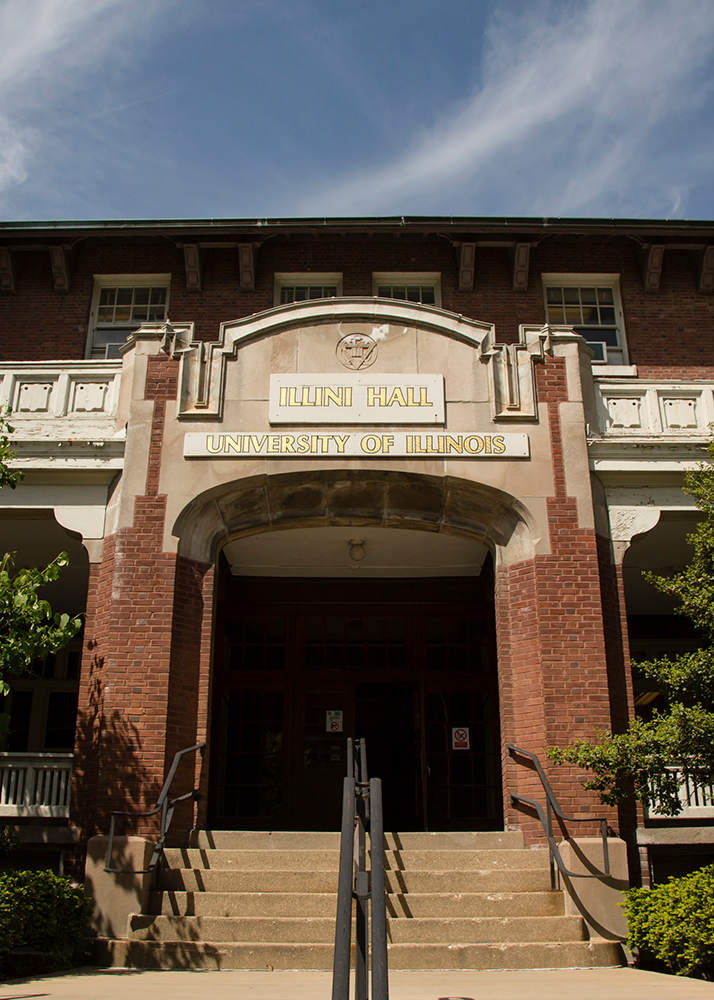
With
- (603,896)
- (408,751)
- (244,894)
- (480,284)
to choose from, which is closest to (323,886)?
(244,894)

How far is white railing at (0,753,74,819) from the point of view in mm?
9875

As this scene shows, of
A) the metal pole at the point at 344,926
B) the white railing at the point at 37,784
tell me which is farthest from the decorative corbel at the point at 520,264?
the metal pole at the point at 344,926

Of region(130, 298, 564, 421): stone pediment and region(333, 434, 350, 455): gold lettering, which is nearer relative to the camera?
region(333, 434, 350, 455): gold lettering

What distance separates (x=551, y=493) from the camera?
10820mm

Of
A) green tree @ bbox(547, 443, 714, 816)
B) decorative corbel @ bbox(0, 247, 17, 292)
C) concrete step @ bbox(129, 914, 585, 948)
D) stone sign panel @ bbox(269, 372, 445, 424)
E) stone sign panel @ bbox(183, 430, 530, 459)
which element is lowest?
concrete step @ bbox(129, 914, 585, 948)

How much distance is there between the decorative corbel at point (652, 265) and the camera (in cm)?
1484

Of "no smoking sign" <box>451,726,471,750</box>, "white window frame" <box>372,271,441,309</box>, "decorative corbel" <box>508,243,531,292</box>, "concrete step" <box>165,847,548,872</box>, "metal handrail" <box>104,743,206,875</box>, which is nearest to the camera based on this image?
"metal handrail" <box>104,743,206,875</box>

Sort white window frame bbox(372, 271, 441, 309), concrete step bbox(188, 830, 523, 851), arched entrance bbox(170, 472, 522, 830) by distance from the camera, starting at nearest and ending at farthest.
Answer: concrete step bbox(188, 830, 523, 851)
arched entrance bbox(170, 472, 522, 830)
white window frame bbox(372, 271, 441, 309)

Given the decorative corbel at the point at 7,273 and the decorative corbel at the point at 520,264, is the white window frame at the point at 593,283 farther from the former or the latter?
the decorative corbel at the point at 7,273

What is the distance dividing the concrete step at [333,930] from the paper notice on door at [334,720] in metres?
6.25

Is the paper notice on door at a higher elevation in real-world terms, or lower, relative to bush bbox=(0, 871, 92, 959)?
higher

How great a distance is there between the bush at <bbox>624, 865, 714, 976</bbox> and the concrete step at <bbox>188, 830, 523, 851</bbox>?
1.80 meters

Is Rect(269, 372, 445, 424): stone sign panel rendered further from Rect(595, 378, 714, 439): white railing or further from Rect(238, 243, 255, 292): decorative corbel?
Rect(238, 243, 255, 292): decorative corbel

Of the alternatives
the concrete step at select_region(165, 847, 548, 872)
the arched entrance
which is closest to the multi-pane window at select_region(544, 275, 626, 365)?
the arched entrance
